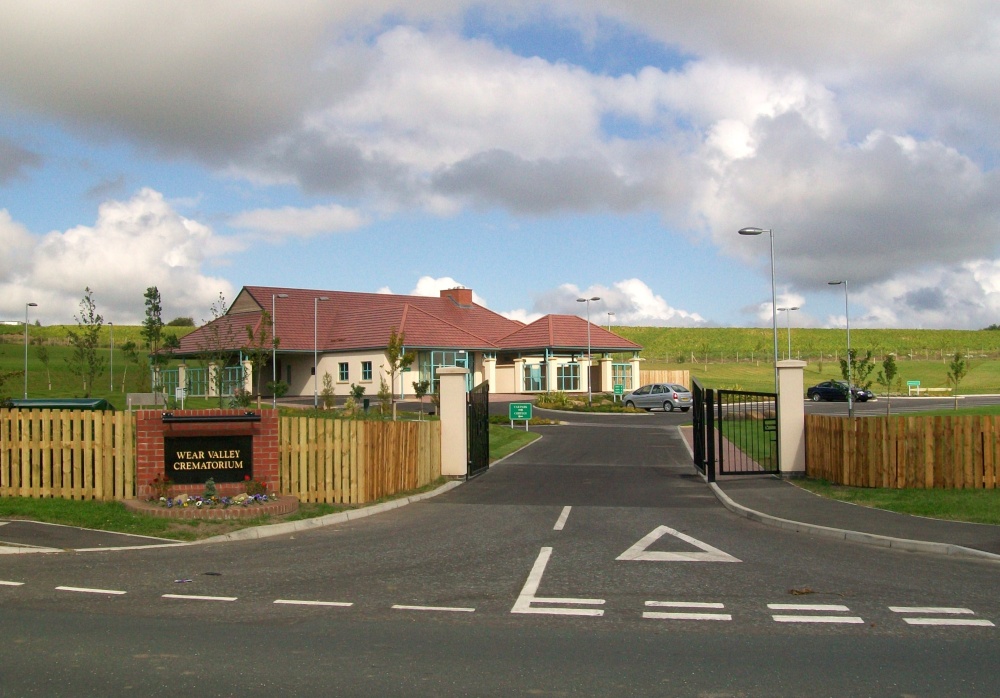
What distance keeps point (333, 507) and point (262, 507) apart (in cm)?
148

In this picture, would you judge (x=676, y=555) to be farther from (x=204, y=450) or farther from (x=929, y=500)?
(x=204, y=450)

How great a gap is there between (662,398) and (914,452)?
1409 inches

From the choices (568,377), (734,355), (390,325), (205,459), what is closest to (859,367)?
(568,377)

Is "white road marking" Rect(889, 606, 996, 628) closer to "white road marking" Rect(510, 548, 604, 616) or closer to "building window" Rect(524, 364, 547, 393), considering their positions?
"white road marking" Rect(510, 548, 604, 616)

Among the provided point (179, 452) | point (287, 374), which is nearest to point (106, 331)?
point (287, 374)

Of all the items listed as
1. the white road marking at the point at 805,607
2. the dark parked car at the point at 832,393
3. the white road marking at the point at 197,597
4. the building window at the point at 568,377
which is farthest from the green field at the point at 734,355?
the white road marking at the point at 805,607

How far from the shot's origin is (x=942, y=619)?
757cm

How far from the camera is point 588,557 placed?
10602mm

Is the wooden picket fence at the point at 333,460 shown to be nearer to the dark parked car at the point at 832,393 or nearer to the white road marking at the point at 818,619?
the white road marking at the point at 818,619

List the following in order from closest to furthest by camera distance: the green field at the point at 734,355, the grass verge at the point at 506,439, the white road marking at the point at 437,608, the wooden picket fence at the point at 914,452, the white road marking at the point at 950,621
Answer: the white road marking at the point at 950,621 → the white road marking at the point at 437,608 → the wooden picket fence at the point at 914,452 → the grass verge at the point at 506,439 → the green field at the point at 734,355

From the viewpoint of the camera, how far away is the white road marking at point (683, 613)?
7727 mm

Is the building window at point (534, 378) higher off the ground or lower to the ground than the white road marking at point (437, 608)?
higher

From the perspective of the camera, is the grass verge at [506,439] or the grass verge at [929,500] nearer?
the grass verge at [929,500]

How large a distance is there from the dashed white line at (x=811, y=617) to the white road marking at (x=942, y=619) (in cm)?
43
